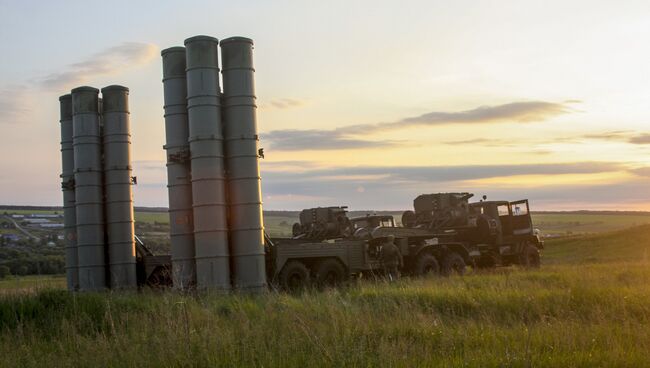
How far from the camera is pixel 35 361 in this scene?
8477mm

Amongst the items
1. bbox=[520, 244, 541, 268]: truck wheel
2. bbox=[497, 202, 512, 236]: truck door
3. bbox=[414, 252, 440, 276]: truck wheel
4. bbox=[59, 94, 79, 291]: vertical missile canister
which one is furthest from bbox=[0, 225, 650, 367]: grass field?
bbox=[497, 202, 512, 236]: truck door

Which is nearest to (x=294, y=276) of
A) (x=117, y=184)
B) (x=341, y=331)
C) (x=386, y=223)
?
(x=117, y=184)

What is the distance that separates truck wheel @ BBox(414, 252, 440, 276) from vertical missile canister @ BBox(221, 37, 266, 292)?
8.02 metres

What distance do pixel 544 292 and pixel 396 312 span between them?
13.5 feet

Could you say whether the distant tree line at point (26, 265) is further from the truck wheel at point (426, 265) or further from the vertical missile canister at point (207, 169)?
the truck wheel at point (426, 265)

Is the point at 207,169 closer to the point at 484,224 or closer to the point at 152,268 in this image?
A: the point at 152,268

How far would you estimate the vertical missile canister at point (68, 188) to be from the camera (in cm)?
2177

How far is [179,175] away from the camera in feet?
58.9

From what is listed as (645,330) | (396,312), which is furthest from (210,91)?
(645,330)

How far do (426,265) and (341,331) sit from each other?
15178 millimetres

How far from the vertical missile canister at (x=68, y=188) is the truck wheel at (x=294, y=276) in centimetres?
650

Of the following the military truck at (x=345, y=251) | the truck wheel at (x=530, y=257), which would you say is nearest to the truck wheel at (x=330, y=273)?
the military truck at (x=345, y=251)

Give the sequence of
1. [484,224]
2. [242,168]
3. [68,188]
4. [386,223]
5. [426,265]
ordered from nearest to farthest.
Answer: [242,168] < [68,188] < [426,265] < [386,223] < [484,224]

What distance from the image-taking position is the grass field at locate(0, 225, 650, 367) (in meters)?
8.27
